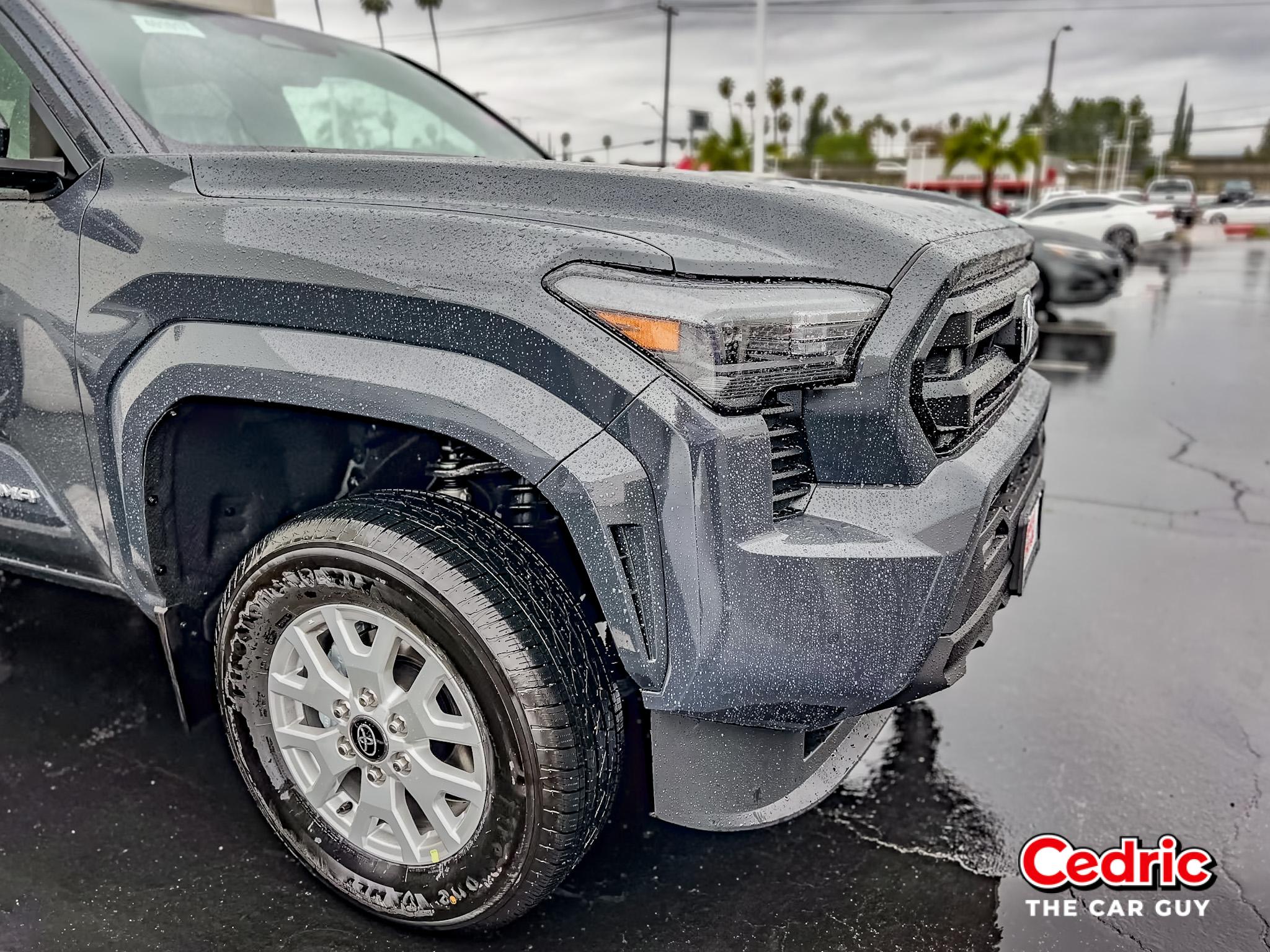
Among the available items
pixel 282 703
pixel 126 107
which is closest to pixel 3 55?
pixel 126 107

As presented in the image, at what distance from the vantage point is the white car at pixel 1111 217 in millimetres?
21266

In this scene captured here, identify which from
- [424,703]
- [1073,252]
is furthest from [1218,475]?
[1073,252]

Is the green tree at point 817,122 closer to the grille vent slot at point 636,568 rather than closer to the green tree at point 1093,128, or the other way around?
the green tree at point 1093,128

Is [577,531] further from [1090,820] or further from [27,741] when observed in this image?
[27,741]

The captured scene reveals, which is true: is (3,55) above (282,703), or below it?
above

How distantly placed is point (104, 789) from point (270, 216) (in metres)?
1.61

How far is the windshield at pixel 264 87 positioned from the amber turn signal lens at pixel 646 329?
4.13 ft

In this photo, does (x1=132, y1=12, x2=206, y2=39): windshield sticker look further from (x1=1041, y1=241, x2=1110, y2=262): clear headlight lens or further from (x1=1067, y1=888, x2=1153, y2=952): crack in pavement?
(x1=1041, y1=241, x2=1110, y2=262): clear headlight lens

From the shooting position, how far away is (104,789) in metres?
2.55

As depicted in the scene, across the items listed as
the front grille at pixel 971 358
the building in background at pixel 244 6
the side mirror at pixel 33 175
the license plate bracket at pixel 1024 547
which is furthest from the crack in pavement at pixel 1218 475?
the side mirror at pixel 33 175

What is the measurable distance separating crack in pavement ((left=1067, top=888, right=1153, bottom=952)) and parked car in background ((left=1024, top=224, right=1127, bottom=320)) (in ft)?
29.8

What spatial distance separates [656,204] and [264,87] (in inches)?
63.9

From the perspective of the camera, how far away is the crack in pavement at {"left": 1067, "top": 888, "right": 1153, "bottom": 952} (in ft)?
6.78

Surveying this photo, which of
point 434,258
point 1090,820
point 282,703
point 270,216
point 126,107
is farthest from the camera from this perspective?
point 1090,820
